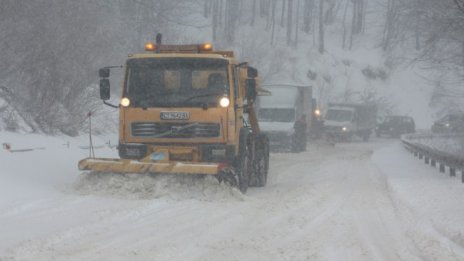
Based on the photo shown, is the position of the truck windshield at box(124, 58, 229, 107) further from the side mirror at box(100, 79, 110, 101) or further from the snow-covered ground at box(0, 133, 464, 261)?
the snow-covered ground at box(0, 133, 464, 261)

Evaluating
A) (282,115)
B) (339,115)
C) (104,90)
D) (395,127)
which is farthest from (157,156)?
(395,127)

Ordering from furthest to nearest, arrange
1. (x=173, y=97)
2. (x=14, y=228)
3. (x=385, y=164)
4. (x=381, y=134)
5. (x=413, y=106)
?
(x=413, y=106)
(x=381, y=134)
(x=385, y=164)
(x=173, y=97)
(x=14, y=228)

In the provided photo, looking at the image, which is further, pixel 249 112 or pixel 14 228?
pixel 249 112

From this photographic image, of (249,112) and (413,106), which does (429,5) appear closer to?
(249,112)

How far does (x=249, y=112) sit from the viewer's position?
624 inches

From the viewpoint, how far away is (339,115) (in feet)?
145

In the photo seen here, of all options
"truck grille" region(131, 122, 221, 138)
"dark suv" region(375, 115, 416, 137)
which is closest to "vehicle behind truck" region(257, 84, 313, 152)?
"truck grille" region(131, 122, 221, 138)

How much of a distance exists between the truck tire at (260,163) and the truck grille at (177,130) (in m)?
2.82

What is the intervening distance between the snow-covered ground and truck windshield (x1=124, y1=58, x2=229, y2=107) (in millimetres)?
1397

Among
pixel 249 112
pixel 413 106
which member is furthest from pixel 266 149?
pixel 413 106

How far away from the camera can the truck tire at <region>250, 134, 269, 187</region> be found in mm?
15523

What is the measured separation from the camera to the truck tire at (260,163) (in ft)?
50.9

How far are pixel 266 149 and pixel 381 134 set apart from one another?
3967 centimetres

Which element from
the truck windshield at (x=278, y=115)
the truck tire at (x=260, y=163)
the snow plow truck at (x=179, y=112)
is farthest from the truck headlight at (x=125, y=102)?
the truck windshield at (x=278, y=115)
